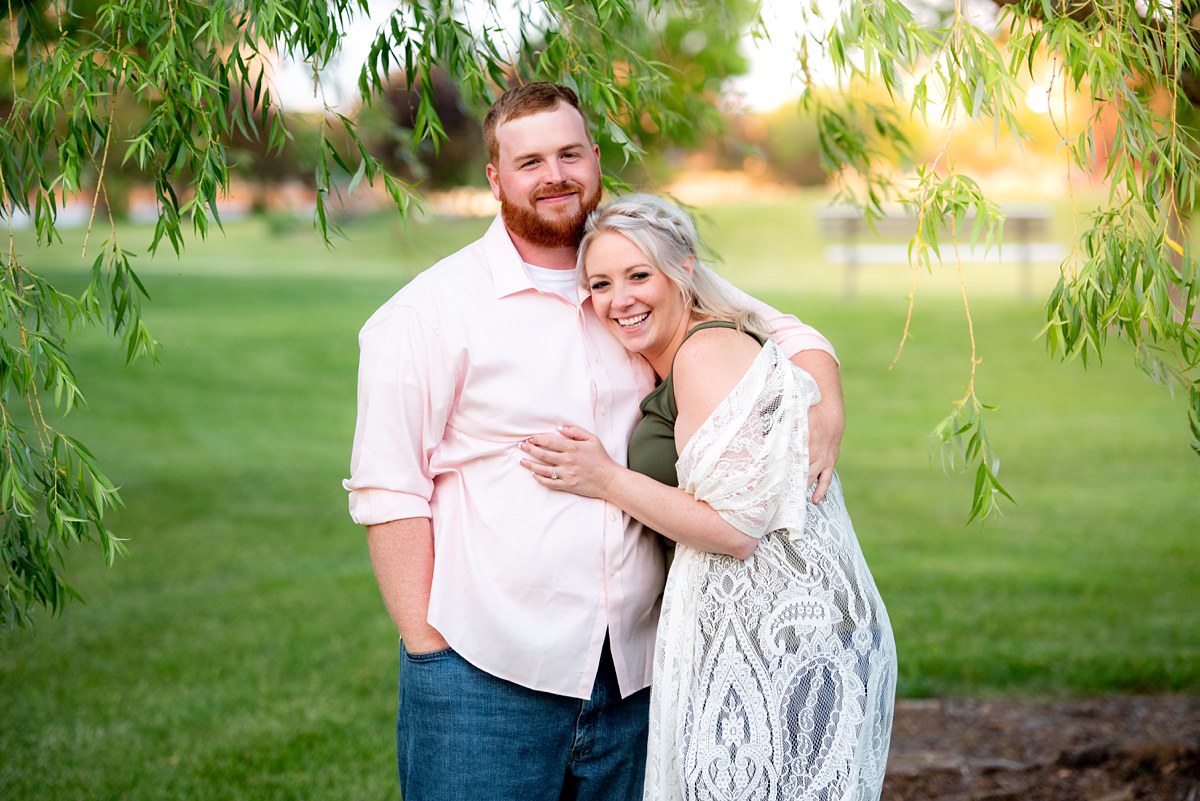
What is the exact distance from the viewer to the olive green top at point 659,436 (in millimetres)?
2771

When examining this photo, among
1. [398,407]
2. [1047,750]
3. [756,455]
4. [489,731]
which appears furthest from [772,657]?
[1047,750]

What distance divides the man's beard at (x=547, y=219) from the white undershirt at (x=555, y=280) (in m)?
0.06

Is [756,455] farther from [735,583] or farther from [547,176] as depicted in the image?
[547,176]

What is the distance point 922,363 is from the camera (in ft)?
50.9

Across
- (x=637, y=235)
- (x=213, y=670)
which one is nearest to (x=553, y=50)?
(x=637, y=235)

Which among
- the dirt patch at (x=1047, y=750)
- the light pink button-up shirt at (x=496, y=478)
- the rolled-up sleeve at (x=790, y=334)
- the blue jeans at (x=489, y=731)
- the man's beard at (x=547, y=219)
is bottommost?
the dirt patch at (x=1047, y=750)

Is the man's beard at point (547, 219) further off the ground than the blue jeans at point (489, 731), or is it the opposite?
the man's beard at point (547, 219)

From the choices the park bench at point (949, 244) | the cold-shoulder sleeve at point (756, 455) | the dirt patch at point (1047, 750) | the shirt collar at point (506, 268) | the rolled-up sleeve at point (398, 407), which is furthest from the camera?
the park bench at point (949, 244)

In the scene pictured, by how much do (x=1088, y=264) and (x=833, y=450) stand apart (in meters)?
0.67

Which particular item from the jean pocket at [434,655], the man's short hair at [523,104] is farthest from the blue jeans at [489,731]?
the man's short hair at [523,104]

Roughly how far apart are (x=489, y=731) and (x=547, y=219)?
114 cm

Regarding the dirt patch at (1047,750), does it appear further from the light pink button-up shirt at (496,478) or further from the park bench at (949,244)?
the park bench at (949,244)

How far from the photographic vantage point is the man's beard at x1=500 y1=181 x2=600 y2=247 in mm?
2812

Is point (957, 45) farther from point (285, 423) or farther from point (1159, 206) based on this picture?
point (285, 423)
